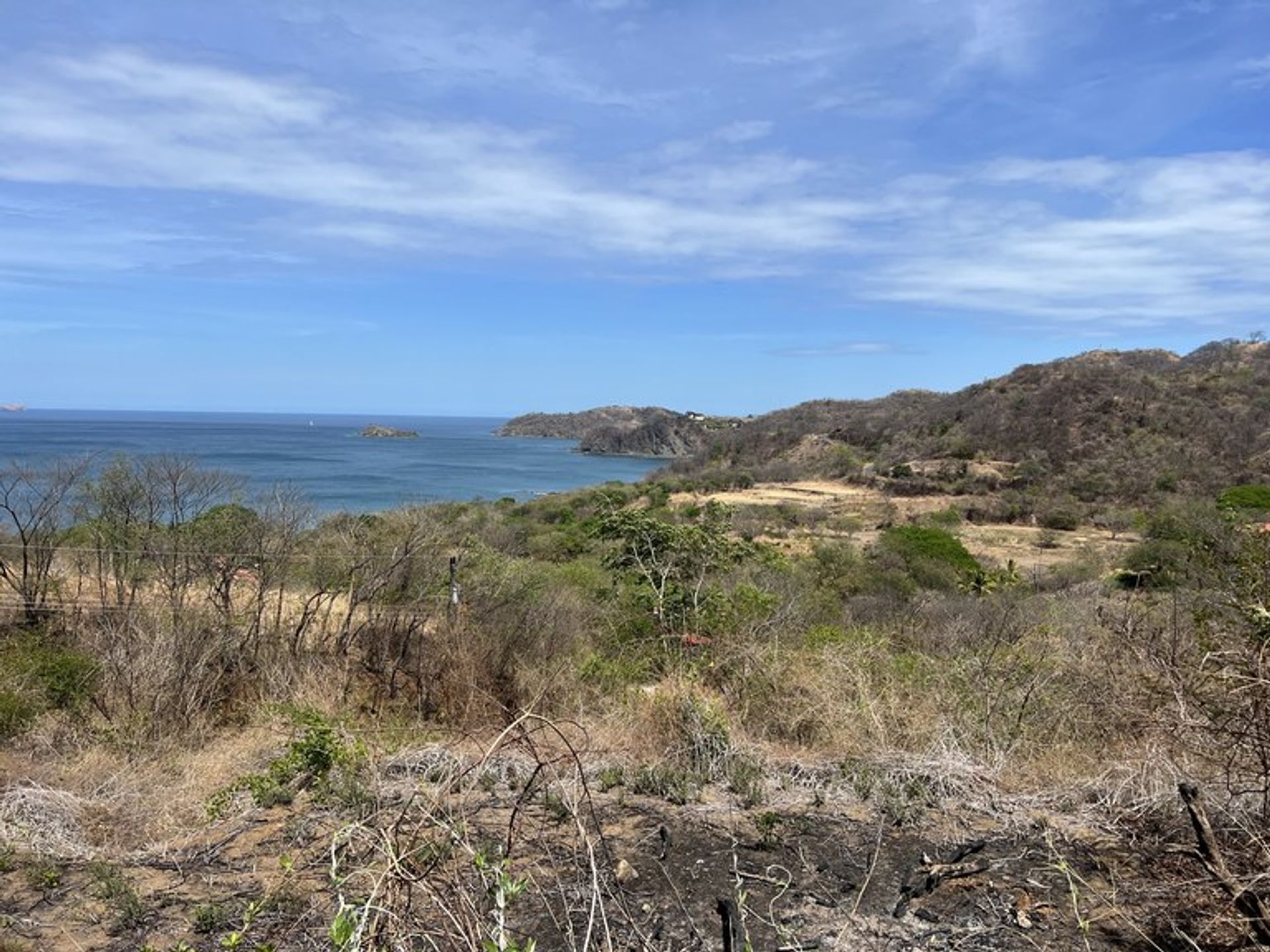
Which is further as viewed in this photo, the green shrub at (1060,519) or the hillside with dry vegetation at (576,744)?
the green shrub at (1060,519)

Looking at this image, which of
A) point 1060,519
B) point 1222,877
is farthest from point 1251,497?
point 1222,877

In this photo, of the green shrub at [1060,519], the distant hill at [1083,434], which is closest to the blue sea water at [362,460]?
the distant hill at [1083,434]

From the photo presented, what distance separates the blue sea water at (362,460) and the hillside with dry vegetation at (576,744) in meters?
3.37

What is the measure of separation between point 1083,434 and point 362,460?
221 feet

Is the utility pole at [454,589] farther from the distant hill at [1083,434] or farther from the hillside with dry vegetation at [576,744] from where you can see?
the distant hill at [1083,434]

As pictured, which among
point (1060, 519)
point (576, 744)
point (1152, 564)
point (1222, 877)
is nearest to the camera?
point (1222, 877)

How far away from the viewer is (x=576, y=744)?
7070 millimetres

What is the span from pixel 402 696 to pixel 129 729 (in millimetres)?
2559

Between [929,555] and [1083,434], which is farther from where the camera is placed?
[1083,434]

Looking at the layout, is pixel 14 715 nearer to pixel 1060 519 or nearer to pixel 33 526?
pixel 33 526

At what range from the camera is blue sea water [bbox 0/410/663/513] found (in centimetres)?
5341

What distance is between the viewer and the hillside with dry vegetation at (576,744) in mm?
4113

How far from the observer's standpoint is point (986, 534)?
32.9m

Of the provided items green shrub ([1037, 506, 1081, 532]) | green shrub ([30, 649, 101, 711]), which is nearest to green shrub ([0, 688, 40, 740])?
green shrub ([30, 649, 101, 711])
